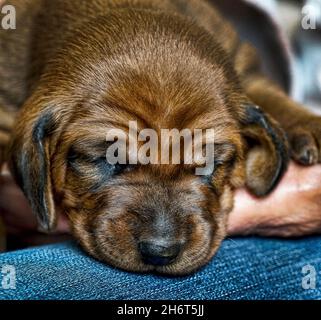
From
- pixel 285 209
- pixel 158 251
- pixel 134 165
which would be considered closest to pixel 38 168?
pixel 134 165

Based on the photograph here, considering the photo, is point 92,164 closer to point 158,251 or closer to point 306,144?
point 158,251

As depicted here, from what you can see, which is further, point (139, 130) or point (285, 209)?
point (285, 209)

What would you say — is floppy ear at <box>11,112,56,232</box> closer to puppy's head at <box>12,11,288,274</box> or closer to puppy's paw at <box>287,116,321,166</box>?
puppy's head at <box>12,11,288,274</box>

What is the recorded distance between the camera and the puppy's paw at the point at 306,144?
3.29 meters

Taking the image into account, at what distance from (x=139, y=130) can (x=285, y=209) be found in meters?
0.93

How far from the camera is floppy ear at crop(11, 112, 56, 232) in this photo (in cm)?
282

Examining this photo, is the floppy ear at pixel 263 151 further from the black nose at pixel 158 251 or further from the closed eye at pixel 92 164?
the black nose at pixel 158 251

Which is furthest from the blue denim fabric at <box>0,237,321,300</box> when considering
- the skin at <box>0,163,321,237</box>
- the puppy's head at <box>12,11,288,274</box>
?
the skin at <box>0,163,321,237</box>

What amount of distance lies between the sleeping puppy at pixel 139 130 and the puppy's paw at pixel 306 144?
0.07 feet

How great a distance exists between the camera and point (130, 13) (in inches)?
121

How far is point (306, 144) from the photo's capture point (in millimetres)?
3303

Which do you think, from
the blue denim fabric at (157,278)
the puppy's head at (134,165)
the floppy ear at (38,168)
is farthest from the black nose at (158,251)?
the floppy ear at (38,168)

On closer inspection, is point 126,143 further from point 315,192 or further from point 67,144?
point 315,192

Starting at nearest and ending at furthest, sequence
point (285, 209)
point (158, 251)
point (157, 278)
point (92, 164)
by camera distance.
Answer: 1. point (158, 251)
2. point (157, 278)
3. point (92, 164)
4. point (285, 209)
